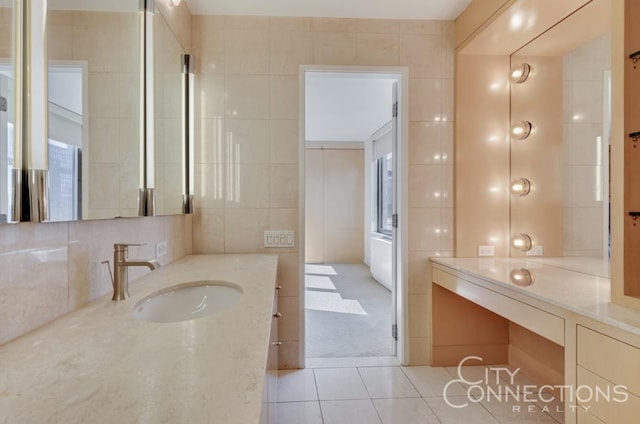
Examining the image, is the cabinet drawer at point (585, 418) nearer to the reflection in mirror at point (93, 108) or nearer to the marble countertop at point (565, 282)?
the marble countertop at point (565, 282)

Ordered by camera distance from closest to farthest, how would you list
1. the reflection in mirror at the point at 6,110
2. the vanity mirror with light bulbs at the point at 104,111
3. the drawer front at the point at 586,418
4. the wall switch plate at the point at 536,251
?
the reflection in mirror at the point at 6,110 → the vanity mirror with light bulbs at the point at 104,111 → the drawer front at the point at 586,418 → the wall switch plate at the point at 536,251

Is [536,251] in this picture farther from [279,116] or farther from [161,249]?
[161,249]

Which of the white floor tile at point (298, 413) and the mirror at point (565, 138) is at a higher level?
the mirror at point (565, 138)

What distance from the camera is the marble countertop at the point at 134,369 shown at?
530 mm

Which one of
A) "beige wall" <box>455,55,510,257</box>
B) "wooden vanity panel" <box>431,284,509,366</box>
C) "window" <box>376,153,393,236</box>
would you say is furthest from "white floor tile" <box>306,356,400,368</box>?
"window" <box>376,153,393,236</box>

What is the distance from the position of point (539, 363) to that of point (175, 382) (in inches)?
95.7

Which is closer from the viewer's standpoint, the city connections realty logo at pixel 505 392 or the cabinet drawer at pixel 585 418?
the cabinet drawer at pixel 585 418

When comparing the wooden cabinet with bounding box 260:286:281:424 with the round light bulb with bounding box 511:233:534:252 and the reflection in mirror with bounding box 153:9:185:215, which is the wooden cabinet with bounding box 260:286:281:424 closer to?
the reflection in mirror with bounding box 153:9:185:215

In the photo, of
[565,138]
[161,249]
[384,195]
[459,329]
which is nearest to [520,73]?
[565,138]

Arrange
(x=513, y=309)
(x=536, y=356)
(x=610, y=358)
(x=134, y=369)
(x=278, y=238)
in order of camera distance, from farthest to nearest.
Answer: (x=278, y=238), (x=536, y=356), (x=513, y=309), (x=610, y=358), (x=134, y=369)

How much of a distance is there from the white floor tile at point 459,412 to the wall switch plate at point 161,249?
180cm

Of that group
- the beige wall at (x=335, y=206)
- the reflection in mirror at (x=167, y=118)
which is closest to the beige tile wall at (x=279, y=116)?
the reflection in mirror at (x=167, y=118)

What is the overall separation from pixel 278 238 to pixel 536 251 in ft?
6.04

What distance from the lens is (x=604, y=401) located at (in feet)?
3.51
